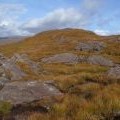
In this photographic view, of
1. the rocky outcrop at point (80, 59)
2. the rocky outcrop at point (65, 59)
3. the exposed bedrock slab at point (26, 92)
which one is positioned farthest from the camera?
the rocky outcrop at point (65, 59)

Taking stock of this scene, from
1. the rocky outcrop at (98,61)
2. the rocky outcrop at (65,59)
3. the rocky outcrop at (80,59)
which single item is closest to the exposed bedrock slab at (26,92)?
the rocky outcrop at (98,61)

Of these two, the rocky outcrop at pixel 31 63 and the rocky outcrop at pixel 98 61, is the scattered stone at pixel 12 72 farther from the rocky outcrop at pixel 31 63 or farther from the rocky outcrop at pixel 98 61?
the rocky outcrop at pixel 98 61

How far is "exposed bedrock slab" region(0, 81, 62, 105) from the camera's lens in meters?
14.9

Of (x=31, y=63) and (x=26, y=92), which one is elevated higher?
(x=31, y=63)

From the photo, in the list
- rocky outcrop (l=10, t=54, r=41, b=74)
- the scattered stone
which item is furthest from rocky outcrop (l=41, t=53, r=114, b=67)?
the scattered stone

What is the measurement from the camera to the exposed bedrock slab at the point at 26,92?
14930 mm

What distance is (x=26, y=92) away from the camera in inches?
619

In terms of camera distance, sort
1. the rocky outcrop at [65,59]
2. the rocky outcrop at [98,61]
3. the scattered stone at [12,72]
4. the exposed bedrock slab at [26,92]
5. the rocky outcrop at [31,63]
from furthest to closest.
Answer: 1. the rocky outcrop at [65,59]
2. the rocky outcrop at [98,61]
3. the rocky outcrop at [31,63]
4. the scattered stone at [12,72]
5. the exposed bedrock slab at [26,92]

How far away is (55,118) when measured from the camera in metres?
11.4

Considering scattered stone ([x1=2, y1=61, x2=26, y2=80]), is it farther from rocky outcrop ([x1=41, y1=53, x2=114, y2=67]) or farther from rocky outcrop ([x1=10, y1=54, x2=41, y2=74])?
rocky outcrop ([x1=41, y1=53, x2=114, y2=67])

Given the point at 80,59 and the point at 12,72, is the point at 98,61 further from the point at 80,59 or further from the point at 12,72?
the point at 12,72

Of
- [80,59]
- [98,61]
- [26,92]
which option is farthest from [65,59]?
[26,92]

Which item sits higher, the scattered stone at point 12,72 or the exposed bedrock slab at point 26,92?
the scattered stone at point 12,72

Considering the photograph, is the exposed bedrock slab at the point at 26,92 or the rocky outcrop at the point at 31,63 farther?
the rocky outcrop at the point at 31,63
